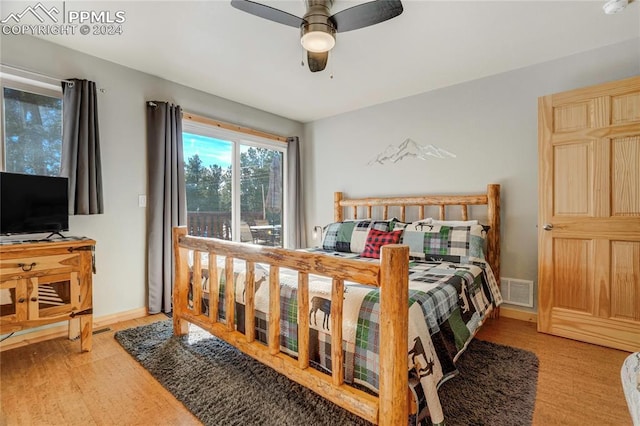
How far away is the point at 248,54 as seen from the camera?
2613 mm

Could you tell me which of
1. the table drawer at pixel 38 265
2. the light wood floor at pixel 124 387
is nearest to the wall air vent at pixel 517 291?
the light wood floor at pixel 124 387

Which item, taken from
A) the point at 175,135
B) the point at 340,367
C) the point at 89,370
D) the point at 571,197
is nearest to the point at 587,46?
the point at 571,197

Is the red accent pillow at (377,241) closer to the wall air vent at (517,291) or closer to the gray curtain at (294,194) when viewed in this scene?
the wall air vent at (517,291)

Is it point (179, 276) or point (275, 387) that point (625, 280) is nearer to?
point (275, 387)

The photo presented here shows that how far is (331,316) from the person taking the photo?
141cm

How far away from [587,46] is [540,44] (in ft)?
1.42

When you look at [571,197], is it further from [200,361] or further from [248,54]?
[200,361]

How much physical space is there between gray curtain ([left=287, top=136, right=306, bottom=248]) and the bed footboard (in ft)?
7.31

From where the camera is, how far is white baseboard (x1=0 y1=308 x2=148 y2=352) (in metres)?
2.31

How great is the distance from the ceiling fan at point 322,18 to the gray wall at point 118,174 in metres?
1.81

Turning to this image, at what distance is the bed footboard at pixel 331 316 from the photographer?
46.6 inches

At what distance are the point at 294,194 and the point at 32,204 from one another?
2852mm

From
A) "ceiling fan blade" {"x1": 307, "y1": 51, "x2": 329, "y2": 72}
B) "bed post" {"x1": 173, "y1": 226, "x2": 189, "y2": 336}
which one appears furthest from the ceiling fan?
"bed post" {"x1": 173, "y1": 226, "x2": 189, "y2": 336}

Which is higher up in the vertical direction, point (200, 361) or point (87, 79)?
point (87, 79)
